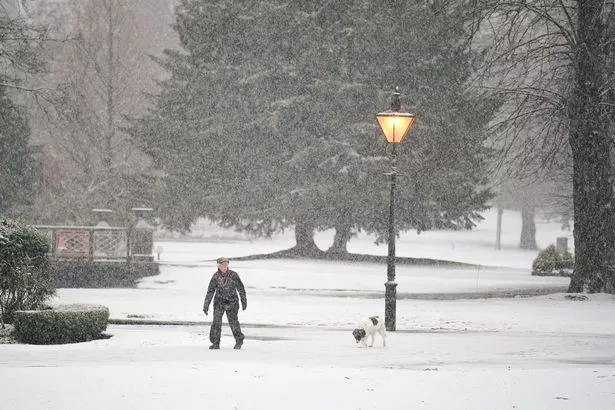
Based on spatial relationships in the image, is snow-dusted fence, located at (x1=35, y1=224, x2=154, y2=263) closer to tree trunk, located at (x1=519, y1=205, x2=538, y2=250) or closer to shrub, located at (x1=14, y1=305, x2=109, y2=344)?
shrub, located at (x1=14, y1=305, x2=109, y2=344)

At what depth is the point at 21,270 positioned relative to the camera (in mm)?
18719

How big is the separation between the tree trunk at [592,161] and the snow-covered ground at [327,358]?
3.74ft

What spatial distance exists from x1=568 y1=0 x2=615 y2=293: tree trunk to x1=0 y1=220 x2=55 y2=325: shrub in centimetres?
1502

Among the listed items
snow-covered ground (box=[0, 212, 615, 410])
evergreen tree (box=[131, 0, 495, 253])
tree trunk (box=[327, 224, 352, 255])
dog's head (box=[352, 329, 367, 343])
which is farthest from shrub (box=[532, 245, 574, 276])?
dog's head (box=[352, 329, 367, 343])

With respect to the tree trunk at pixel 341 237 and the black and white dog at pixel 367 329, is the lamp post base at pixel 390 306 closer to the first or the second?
the black and white dog at pixel 367 329

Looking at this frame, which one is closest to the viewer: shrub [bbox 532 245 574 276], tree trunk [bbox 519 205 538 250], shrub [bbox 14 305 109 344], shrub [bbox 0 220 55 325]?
shrub [bbox 14 305 109 344]

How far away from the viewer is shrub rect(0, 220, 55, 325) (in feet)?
61.3

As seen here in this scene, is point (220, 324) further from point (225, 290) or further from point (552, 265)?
point (552, 265)

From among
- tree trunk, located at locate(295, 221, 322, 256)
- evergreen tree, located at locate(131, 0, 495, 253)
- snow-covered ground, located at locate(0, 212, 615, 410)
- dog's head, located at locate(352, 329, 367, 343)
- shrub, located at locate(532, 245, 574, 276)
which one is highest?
evergreen tree, located at locate(131, 0, 495, 253)

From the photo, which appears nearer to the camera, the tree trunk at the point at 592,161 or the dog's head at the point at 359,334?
the dog's head at the point at 359,334

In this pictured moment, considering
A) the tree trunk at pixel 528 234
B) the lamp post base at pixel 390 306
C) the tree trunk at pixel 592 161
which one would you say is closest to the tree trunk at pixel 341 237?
the tree trunk at pixel 592 161

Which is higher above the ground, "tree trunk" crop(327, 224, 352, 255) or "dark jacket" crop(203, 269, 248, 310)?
"tree trunk" crop(327, 224, 352, 255)

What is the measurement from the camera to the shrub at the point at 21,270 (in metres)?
18.7

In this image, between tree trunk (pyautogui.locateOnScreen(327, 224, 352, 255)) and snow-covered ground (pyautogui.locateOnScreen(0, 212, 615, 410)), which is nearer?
snow-covered ground (pyautogui.locateOnScreen(0, 212, 615, 410))
